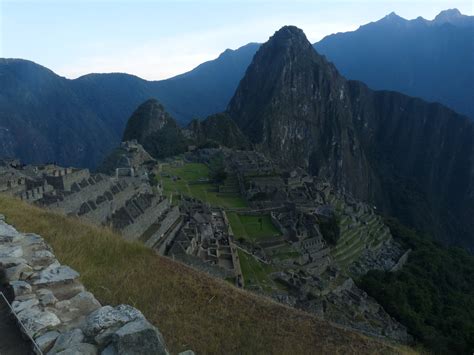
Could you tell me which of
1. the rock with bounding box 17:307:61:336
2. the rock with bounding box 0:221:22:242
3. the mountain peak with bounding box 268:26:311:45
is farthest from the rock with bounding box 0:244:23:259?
the mountain peak with bounding box 268:26:311:45

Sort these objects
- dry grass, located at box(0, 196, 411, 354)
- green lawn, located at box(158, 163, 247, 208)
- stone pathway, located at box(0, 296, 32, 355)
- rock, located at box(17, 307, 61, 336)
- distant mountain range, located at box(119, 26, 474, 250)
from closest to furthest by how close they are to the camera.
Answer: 1. stone pathway, located at box(0, 296, 32, 355)
2. rock, located at box(17, 307, 61, 336)
3. dry grass, located at box(0, 196, 411, 354)
4. green lawn, located at box(158, 163, 247, 208)
5. distant mountain range, located at box(119, 26, 474, 250)

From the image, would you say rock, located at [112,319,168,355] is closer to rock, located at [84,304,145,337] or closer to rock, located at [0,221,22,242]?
rock, located at [84,304,145,337]

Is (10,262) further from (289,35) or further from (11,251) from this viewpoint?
(289,35)

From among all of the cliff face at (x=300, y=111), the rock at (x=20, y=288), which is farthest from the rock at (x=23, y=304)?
the cliff face at (x=300, y=111)

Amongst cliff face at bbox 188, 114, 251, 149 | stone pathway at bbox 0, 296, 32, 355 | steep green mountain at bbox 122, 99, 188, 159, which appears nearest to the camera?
stone pathway at bbox 0, 296, 32, 355

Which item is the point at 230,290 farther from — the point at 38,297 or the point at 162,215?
the point at 162,215

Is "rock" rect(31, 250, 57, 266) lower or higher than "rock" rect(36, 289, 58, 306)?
higher
